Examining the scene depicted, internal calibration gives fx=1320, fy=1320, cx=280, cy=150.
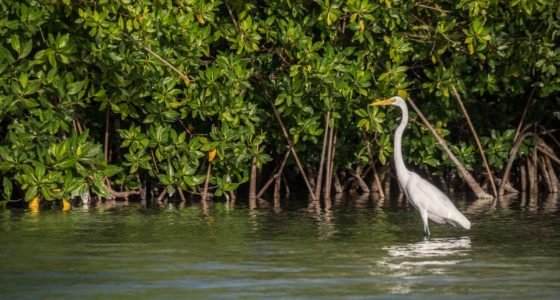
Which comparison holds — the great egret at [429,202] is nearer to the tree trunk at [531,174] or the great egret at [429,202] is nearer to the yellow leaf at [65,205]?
the yellow leaf at [65,205]

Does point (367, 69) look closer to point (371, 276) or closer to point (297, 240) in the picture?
point (297, 240)

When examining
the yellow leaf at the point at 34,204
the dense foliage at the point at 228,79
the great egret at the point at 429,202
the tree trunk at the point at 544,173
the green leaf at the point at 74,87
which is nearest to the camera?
the great egret at the point at 429,202

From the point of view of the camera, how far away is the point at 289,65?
15617mm

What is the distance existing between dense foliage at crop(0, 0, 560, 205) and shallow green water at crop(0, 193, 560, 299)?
2.90ft

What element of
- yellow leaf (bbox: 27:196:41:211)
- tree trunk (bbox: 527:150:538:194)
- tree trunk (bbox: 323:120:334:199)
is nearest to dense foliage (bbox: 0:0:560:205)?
tree trunk (bbox: 323:120:334:199)

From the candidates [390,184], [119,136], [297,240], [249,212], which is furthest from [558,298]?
[390,184]

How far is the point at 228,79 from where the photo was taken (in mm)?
14844

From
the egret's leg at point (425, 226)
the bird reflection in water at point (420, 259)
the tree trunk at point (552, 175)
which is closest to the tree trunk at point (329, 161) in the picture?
the tree trunk at point (552, 175)

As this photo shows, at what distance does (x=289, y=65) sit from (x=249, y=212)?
2013 millimetres

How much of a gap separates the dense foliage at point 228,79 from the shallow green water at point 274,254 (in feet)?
2.90

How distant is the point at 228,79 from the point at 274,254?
15.3 feet

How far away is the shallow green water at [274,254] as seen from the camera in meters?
8.66

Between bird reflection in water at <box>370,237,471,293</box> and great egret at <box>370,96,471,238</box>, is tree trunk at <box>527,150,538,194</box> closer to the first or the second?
great egret at <box>370,96,471,238</box>

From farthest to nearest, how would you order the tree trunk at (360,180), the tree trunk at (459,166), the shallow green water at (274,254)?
the tree trunk at (360,180) → the tree trunk at (459,166) → the shallow green water at (274,254)
